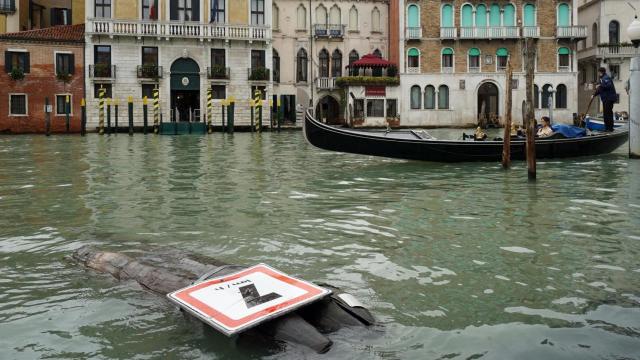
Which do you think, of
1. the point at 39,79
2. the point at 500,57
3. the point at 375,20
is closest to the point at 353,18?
the point at 375,20

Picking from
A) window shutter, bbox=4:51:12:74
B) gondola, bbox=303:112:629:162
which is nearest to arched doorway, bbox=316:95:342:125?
window shutter, bbox=4:51:12:74

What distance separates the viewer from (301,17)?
113 ft

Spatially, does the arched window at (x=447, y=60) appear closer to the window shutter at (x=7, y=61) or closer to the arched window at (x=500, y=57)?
the arched window at (x=500, y=57)

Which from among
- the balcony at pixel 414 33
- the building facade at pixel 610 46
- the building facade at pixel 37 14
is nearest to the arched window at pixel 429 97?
the balcony at pixel 414 33

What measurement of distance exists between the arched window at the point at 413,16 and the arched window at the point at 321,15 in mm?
4265

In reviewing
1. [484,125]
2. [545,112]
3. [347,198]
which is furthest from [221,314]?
[545,112]

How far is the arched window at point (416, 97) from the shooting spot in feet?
111

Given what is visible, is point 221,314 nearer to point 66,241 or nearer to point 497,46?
point 66,241

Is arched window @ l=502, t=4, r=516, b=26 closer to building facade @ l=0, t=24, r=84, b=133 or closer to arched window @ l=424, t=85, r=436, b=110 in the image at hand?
arched window @ l=424, t=85, r=436, b=110

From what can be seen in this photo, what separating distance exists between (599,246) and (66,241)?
15.0ft

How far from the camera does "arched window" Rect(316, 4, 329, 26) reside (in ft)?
113

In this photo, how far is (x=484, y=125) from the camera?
33.1 m

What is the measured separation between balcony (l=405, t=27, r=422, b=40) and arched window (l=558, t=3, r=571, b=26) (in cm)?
717

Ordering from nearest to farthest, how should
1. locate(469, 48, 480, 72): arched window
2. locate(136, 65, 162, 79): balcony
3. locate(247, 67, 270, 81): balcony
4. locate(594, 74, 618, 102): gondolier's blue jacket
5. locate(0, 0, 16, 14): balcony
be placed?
1. locate(594, 74, 618, 102): gondolier's blue jacket
2. locate(136, 65, 162, 79): balcony
3. locate(0, 0, 16, 14): balcony
4. locate(247, 67, 270, 81): balcony
5. locate(469, 48, 480, 72): arched window
